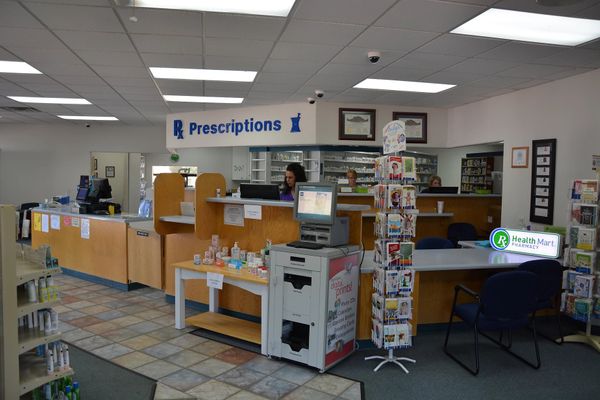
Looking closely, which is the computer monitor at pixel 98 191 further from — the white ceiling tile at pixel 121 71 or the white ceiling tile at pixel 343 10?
the white ceiling tile at pixel 343 10

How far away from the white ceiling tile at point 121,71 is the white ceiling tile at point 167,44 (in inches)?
34.7

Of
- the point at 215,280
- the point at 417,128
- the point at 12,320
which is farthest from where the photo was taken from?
the point at 417,128

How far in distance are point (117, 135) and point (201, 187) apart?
8403 millimetres

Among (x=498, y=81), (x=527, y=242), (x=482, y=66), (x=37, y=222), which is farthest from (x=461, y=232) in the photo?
(x=37, y=222)

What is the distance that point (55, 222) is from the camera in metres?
7.02

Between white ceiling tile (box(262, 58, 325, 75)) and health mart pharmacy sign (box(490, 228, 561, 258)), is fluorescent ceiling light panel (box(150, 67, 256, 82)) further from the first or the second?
health mart pharmacy sign (box(490, 228, 561, 258))

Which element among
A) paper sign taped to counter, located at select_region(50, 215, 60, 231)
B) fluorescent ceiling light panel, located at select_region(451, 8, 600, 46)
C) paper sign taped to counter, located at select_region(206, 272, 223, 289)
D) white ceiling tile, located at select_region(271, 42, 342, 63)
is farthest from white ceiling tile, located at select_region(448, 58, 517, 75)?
paper sign taped to counter, located at select_region(50, 215, 60, 231)

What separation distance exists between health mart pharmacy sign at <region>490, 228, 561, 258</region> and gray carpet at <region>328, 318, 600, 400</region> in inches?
37.1

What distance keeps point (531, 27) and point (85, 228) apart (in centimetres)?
633

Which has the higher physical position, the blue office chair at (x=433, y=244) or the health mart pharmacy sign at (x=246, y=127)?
the health mart pharmacy sign at (x=246, y=127)

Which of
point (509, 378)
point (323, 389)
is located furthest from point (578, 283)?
point (323, 389)

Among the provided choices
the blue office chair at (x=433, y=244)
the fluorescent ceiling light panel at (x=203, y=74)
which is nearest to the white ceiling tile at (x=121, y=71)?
the fluorescent ceiling light panel at (x=203, y=74)

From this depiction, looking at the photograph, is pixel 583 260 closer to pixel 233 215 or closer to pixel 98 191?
pixel 233 215

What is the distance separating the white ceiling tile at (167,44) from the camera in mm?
4227
